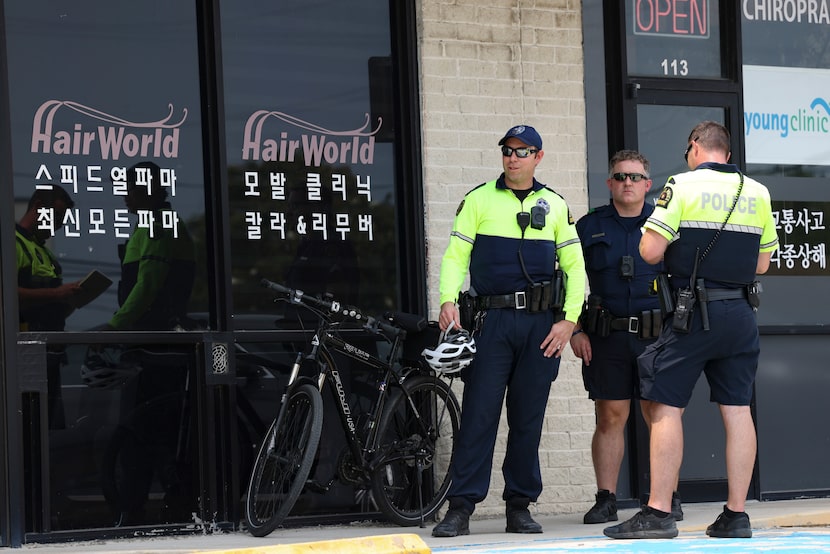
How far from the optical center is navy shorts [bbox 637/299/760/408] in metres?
7.24

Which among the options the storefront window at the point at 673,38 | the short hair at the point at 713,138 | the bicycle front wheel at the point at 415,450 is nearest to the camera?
the short hair at the point at 713,138

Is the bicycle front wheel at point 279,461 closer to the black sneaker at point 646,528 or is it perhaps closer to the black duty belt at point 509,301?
the black duty belt at point 509,301

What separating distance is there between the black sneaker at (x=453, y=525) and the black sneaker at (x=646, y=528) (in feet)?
2.78

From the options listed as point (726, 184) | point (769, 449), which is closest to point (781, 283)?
point (769, 449)

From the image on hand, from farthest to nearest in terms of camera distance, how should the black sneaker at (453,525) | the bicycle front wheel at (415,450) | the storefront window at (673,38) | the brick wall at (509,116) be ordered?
the storefront window at (673,38) → the brick wall at (509,116) → the bicycle front wheel at (415,450) → the black sneaker at (453,525)

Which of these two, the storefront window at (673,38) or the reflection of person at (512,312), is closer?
the reflection of person at (512,312)

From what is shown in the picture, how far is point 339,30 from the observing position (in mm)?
8750

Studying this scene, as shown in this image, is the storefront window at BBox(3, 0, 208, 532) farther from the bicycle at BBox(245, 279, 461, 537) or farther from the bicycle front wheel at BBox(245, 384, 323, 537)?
the bicycle at BBox(245, 279, 461, 537)

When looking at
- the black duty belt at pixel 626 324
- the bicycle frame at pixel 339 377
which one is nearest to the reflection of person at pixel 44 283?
the bicycle frame at pixel 339 377

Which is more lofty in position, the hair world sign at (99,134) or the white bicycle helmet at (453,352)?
the hair world sign at (99,134)

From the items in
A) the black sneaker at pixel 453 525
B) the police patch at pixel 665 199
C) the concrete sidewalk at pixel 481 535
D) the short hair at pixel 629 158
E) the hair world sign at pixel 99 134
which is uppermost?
the hair world sign at pixel 99 134

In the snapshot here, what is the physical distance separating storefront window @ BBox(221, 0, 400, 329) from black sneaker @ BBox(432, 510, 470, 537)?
158 cm

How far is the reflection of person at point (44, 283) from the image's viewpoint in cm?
778

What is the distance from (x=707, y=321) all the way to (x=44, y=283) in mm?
3622
